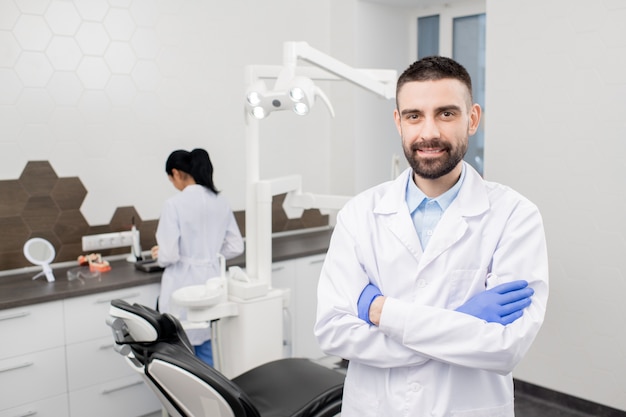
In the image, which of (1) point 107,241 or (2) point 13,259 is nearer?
(2) point 13,259

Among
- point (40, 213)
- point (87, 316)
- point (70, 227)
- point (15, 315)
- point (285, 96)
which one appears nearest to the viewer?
point (285, 96)

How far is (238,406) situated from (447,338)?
0.71 meters

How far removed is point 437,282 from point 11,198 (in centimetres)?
239

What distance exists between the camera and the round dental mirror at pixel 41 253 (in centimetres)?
299

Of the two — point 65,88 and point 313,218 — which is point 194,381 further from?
point 313,218

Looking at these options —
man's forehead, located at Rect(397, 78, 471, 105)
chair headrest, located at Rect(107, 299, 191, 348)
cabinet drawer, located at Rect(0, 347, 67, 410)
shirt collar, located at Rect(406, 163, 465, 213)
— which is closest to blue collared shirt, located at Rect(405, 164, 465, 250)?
shirt collar, located at Rect(406, 163, 465, 213)

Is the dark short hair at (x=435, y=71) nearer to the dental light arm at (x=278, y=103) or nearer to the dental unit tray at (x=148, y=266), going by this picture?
the dental light arm at (x=278, y=103)

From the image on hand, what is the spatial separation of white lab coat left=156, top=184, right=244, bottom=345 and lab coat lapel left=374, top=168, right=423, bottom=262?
1.63 metres

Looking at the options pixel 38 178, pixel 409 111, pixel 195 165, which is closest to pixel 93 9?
pixel 38 178

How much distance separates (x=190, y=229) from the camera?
3.07m

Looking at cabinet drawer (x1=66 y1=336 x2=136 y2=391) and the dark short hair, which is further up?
the dark short hair

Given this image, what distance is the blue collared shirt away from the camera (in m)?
1.53

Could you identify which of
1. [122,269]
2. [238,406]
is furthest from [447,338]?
[122,269]

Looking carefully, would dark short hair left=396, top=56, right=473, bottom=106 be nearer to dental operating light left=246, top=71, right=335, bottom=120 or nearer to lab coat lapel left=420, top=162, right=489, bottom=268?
lab coat lapel left=420, top=162, right=489, bottom=268
